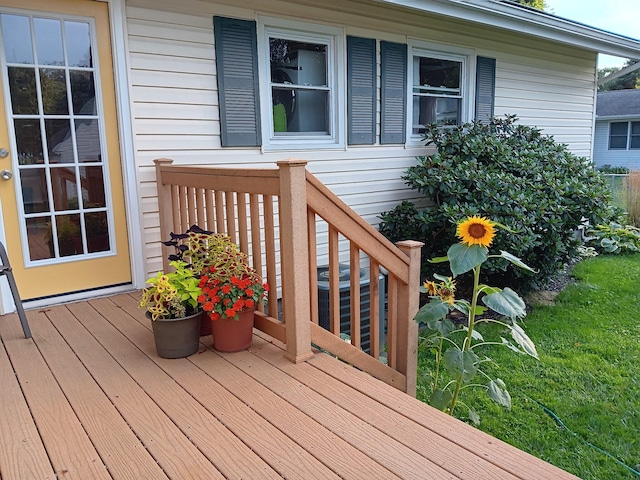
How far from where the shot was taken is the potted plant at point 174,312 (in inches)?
96.0

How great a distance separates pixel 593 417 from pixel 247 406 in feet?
7.25

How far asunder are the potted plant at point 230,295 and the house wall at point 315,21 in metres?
1.36

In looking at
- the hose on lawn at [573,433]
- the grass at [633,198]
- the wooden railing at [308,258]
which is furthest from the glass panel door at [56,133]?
the grass at [633,198]

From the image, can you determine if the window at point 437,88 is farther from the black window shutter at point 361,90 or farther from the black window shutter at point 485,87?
the black window shutter at point 361,90

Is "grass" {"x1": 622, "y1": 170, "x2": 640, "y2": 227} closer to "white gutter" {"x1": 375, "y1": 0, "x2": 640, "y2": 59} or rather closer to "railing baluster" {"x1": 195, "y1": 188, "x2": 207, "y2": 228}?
"white gutter" {"x1": 375, "y1": 0, "x2": 640, "y2": 59}

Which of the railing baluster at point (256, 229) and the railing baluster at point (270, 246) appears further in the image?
the railing baluster at point (256, 229)

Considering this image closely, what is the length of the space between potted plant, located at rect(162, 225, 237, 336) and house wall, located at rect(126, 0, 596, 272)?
1.09 m

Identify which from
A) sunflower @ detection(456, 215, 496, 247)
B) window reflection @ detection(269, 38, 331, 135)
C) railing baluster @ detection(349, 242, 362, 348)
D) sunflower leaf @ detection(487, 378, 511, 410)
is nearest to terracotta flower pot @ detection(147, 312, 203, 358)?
railing baluster @ detection(349, 242, 362, 348)

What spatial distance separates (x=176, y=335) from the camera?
2.48 meters

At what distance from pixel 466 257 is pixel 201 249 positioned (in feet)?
4.40

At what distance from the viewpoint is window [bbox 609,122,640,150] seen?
19.4 meters

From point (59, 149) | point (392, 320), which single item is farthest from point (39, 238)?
point (392, 320)

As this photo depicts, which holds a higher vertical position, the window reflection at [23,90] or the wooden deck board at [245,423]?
the window reflection at [23,90]

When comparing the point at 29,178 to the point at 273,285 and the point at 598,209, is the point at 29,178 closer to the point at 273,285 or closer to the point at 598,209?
the point at 273,285
